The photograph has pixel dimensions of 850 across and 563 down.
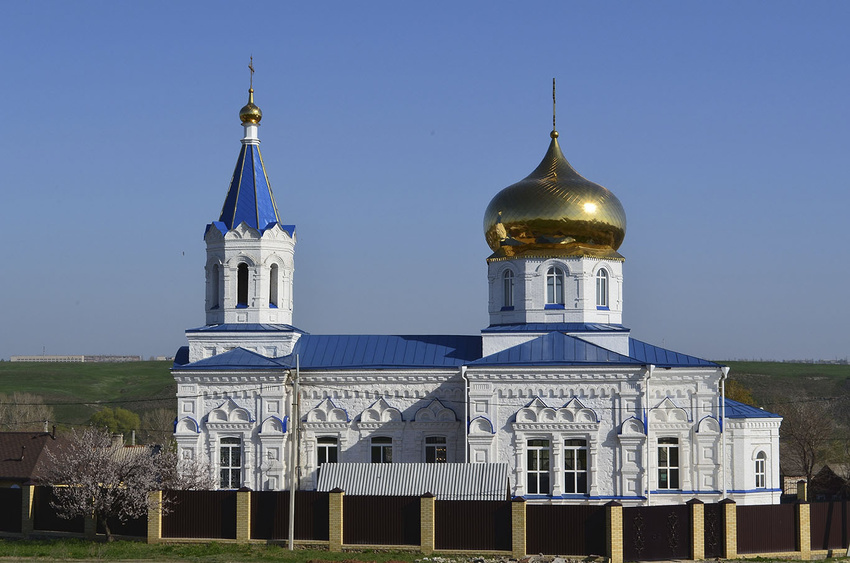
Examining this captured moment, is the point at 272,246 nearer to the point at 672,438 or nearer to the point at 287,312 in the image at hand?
the point at 287,312

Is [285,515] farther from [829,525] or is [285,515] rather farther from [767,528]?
[829,525]

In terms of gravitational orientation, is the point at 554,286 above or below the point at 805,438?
above

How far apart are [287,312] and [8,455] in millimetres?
9849

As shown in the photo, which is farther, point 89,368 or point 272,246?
point 89,368

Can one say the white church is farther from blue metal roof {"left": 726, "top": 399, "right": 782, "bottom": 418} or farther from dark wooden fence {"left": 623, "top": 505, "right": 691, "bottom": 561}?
dark wooden fence {"left": 623, "top": 505, "right": 691, "bottom": 561}

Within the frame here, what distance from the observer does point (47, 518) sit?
29391 millimetres

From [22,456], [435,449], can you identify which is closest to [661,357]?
[435,449]

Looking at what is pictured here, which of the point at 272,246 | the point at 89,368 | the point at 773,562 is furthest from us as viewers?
the point at 89,368

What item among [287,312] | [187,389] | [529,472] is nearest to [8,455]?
[187,389]

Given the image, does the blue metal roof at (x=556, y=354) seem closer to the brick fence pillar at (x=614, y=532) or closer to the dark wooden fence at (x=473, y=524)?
the dark wooden fence at (x=473, y=524)

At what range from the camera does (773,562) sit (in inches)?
1031

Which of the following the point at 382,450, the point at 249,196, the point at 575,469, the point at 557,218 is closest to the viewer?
the point at 575,469

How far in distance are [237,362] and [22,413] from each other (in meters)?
52.7

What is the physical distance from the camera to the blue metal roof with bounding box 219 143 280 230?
119ft
